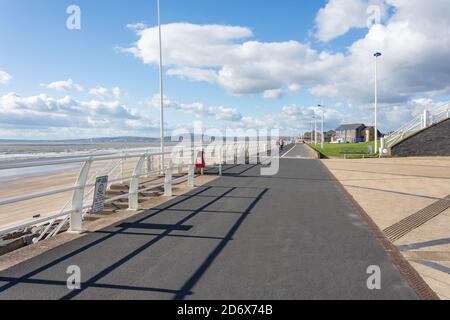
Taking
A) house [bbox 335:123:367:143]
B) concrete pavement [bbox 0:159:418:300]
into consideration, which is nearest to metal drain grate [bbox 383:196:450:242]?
concrete pavement [bbox 0:159:418:300]

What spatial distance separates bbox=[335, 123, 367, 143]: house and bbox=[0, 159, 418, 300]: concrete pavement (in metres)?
138

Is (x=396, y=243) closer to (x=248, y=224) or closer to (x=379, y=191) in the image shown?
(x=248, y=224)

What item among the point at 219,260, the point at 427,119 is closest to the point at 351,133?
the point at 427,119

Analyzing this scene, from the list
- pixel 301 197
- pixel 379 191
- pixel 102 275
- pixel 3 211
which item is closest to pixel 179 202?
pixel 301 197

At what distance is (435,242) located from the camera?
5836 mm

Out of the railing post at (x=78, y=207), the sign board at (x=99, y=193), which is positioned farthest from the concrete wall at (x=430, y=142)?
the railing post at (x=78, y=207)

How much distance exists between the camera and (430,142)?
30828 mm

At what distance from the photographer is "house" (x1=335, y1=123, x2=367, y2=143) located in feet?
463

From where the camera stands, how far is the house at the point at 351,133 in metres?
141

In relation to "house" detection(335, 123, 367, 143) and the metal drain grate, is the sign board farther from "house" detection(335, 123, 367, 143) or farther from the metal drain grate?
"house" detection(335, 123, 367, 143)

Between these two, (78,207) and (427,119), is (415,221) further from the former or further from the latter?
(427,119)

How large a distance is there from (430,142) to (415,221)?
Result: 27271mm

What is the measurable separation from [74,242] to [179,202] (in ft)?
12.7

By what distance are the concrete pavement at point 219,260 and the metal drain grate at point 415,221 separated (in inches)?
17.5
